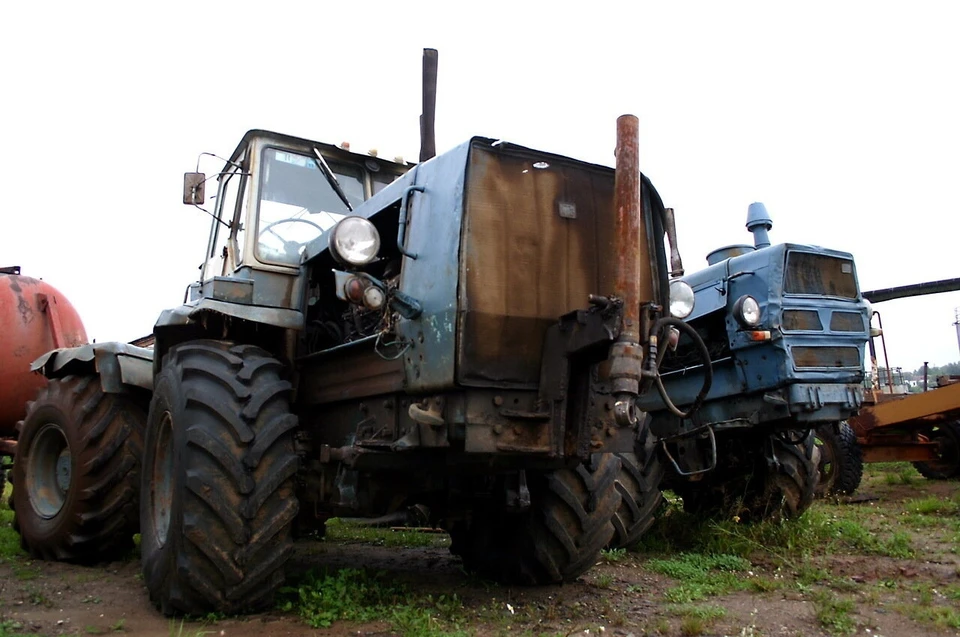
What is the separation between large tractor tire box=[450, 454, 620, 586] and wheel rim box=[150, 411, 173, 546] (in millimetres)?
2001

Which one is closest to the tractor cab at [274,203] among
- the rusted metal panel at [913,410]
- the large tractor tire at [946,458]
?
the rusted metal panel at [913,410]

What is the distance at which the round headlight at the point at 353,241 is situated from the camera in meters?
3.75

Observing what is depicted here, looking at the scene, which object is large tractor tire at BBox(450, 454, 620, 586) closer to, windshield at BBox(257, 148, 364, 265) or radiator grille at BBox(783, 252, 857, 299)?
windshield at BBox(257, 148, 364, 265)

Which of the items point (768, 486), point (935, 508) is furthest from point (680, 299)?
point (935, 508)

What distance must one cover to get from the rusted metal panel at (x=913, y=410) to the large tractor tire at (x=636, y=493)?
613cm

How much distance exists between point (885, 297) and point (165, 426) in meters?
11.1

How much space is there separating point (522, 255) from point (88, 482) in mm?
3680

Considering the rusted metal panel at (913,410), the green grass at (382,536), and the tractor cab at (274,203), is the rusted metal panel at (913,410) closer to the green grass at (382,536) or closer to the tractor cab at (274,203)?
the green grass at (382,536)

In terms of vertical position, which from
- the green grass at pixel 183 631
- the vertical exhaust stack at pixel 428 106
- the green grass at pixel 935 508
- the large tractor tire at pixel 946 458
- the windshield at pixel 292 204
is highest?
the vertical exhaust stack at pixel 428 106

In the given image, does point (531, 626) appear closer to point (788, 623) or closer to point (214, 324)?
point (788, 623)

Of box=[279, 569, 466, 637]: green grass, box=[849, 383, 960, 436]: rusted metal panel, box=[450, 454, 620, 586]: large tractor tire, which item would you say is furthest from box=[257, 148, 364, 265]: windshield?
box=[849, 383, 960, 436]: rusted metal panel

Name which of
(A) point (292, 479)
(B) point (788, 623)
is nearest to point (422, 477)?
(A) point (292, 479)

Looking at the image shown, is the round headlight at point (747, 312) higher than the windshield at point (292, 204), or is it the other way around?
the windshield at point (292, 204)

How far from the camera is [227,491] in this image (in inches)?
155
